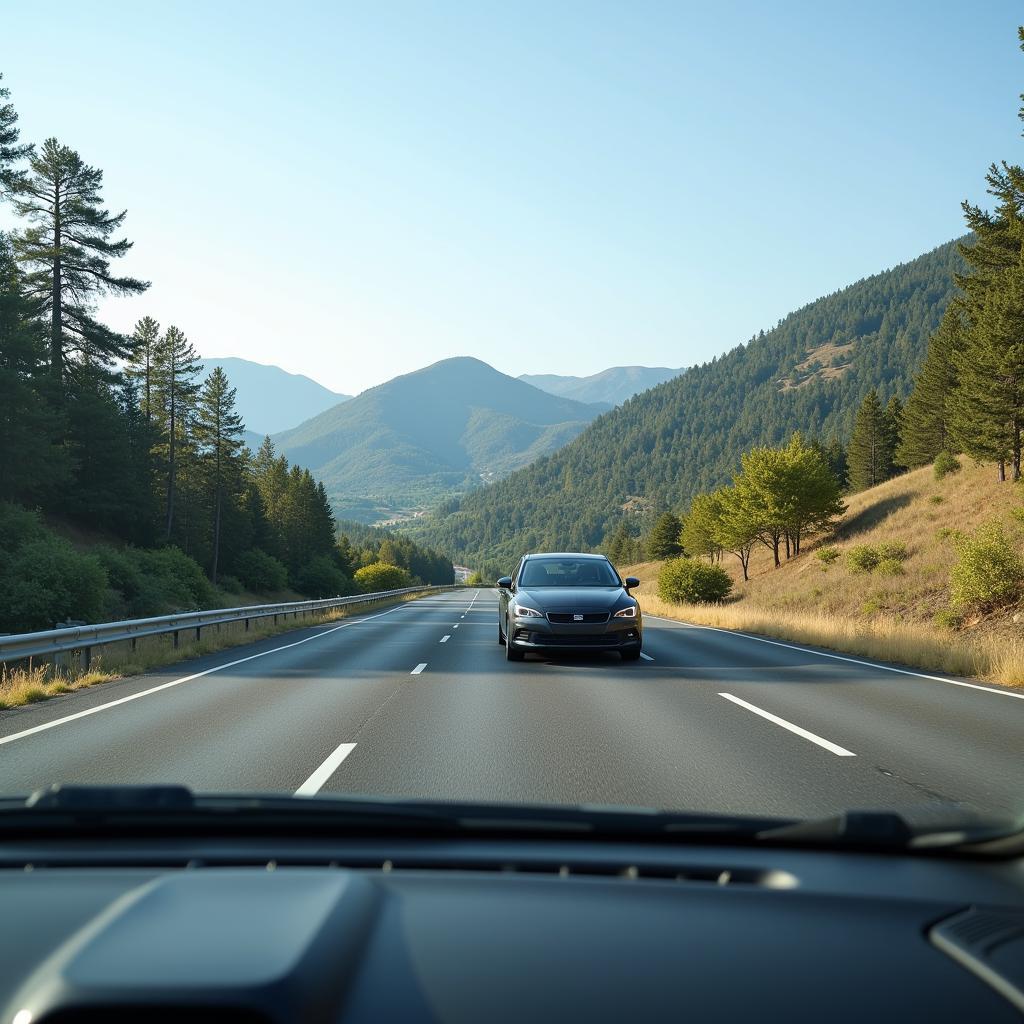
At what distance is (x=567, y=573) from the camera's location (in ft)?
54.1

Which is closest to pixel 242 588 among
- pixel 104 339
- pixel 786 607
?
pixel 104 339

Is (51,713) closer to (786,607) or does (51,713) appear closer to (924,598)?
(924,598)

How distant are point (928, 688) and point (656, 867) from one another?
10.7 m

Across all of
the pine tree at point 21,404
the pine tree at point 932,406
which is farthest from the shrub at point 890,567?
the pine tree at point 21,404

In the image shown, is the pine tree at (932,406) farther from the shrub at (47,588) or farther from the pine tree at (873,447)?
the shrub at (47,588)

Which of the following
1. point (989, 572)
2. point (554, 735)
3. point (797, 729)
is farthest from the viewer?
point (989, 572)

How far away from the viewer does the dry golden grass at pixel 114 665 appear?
11492 millimetres

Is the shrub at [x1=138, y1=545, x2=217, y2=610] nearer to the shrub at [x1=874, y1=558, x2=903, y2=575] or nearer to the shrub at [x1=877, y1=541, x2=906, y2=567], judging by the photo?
the shrub at [x1=874, y1=558, x2=903, y2=575]

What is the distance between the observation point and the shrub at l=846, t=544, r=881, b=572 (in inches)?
1818

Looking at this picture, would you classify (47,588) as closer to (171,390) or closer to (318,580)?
(171,390)

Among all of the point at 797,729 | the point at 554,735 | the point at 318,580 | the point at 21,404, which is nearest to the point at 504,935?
the point at 554,735

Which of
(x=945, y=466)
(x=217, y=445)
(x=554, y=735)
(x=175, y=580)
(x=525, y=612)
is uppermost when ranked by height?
(x=217, y=445)

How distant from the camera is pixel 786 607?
47.2m

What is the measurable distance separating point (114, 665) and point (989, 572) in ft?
61.5
